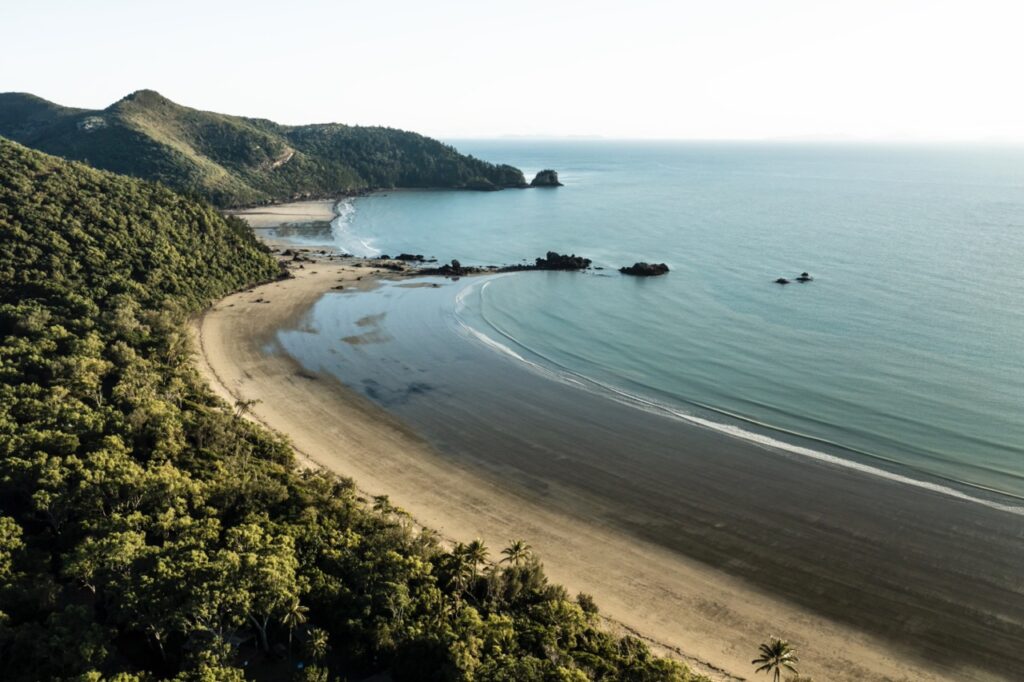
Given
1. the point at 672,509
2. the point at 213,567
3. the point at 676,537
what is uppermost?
the point at 213,567

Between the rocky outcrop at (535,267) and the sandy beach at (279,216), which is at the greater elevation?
the sandy beach at (279,216)

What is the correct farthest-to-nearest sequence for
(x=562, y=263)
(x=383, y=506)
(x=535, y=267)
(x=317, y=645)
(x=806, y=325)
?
1. (x=535, y=267)
2. (x=562, y=263)
3. (x=806, y=325)
4. (x=383, y=506)
5. (x=317, y=645)

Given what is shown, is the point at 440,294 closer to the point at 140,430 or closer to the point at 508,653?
the point at 140,430

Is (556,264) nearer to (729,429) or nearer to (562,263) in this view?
(562,263)

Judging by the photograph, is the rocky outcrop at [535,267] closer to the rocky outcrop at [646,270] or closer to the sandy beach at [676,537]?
the rocky outcrop at [646,270]

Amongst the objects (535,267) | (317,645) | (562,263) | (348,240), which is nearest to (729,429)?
(317,645)

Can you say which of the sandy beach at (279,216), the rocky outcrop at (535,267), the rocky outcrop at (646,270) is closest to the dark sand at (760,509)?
the rocky outcrop at (646,270)
